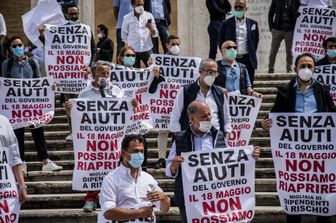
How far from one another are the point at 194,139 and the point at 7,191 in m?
1.99

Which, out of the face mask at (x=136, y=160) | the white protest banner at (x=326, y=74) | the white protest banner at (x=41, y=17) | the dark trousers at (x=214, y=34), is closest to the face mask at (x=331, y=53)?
the white protest banner at (x=326, y=74)

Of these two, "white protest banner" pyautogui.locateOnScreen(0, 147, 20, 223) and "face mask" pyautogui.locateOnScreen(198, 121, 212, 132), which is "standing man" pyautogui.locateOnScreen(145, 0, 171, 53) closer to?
"white protest banner" pyautogui.locateOnScreen(0, 147, 20, 223)

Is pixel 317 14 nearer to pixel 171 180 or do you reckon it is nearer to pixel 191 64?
pixel 191 64

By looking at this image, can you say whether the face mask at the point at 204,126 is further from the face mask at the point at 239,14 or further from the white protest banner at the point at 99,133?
the face mask at the point at 239,14

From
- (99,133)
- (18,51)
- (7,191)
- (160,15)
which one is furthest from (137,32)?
(7,191)

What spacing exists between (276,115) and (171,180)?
2.45 meters

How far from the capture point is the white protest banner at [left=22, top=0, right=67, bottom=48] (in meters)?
17.4

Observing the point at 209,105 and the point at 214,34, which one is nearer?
the point at 209,105

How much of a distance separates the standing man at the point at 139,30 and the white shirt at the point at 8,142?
6.92 meters

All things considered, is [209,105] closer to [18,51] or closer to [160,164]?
[160,164]

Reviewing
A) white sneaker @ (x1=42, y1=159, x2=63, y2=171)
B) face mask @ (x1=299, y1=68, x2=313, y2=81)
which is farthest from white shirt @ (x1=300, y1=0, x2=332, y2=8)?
face mask @ (x1=299, y1=68, x2=313, y2=81)

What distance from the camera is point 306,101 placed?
11578 millimetres

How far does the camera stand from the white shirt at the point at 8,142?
10595mm

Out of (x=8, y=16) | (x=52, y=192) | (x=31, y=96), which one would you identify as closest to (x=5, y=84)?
(x=31, y=96)
